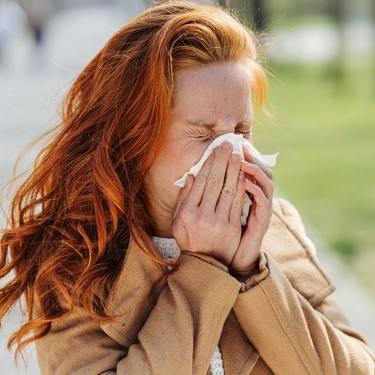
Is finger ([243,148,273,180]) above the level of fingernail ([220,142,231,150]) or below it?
below

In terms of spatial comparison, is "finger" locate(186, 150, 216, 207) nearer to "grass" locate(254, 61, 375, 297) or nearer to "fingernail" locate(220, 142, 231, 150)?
"fingernail" locate(220, 142, 231, 150)

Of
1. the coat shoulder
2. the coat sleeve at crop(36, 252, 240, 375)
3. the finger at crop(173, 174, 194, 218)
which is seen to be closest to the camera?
the coat sleeve at crop(36, 252, 240, 375)

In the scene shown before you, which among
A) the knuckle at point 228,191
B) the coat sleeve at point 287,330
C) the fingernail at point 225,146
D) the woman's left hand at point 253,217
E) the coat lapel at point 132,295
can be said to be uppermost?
the fingernail at point 225,146

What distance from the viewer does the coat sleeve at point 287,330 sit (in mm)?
2326

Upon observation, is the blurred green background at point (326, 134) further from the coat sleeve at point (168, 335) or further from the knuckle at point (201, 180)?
the coat sleeve at point (168, 335)

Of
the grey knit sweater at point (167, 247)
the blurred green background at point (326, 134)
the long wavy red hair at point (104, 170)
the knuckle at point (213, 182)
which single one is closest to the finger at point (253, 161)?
A: the knuckle at point (213, 182)

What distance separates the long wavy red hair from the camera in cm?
232

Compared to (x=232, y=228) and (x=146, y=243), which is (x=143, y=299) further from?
(x=232, y=228)

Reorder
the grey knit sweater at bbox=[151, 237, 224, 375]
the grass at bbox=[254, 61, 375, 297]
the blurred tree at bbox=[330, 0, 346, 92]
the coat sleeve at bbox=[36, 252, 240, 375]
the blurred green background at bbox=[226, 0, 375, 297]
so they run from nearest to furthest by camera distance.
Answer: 1. the coat sleeve at bbox=[36, 252, 240, 375]
2. the grey knit sweater at bbox=[151, 237, 224, 375]
3. the blurred green background at bbox=[226, 0, 375, 297]
4. the grass at bbox=[254, 61, 375, 297]
5. the blurred tree at bbox=[330, 0, 346, 92]

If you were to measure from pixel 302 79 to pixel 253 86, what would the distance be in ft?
59.0

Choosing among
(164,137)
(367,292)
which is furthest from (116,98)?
(367,292)

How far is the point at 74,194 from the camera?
2.37m

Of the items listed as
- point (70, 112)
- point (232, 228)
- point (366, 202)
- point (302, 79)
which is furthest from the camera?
point (302, 79)

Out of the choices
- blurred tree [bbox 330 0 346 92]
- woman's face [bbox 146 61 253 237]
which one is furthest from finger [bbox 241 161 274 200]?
blurred tree [bbox 330 0 346 92]
